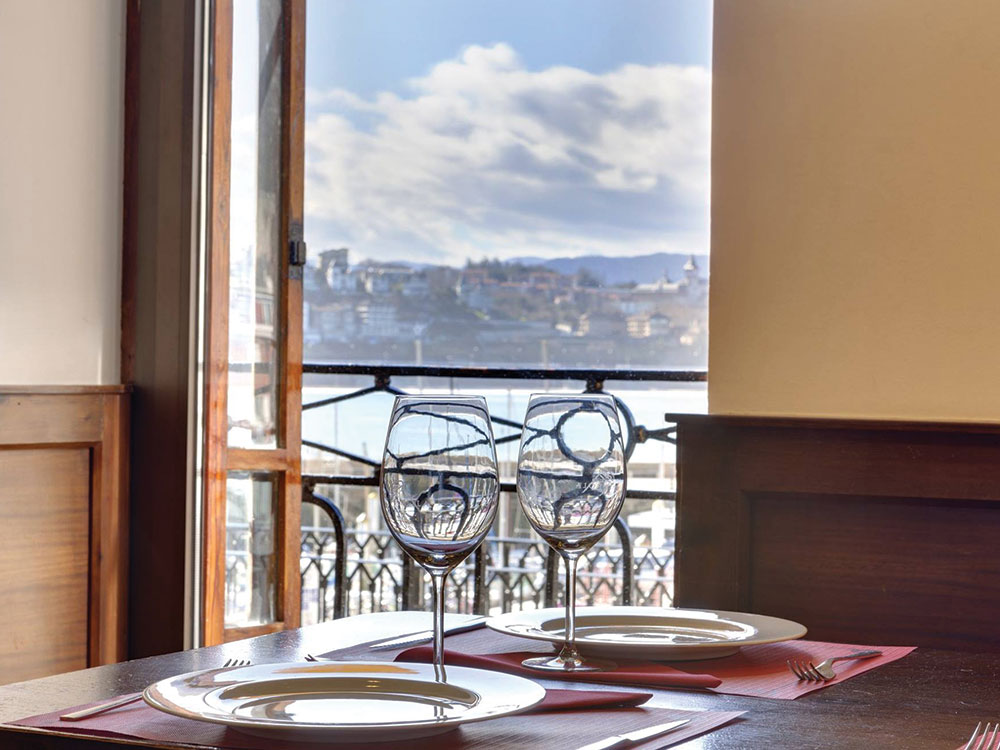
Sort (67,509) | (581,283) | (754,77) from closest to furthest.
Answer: (754,77) < (67,509) < (581,283)

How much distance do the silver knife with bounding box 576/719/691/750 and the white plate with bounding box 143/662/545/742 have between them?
5 centimetres

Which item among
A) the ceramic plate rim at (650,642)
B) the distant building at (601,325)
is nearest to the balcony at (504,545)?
the ceramic plate rim at (650,642)

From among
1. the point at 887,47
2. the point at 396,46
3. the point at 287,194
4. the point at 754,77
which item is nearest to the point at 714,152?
the point at 754,77

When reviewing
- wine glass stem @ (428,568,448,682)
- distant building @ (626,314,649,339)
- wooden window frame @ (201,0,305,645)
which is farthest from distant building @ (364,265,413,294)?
wine glass stem @ (428,568,448,682)

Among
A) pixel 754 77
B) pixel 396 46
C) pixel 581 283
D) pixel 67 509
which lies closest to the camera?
pixel 754 77

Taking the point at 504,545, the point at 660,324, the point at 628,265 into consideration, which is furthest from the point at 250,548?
the point at 628,265

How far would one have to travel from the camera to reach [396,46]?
352 inches

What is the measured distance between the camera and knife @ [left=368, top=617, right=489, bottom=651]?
92 cm

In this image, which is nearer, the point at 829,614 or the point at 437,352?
the point at 829,614

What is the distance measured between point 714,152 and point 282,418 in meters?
1.45

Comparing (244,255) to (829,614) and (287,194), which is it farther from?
(829,614)

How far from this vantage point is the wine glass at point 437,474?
719 millimetres

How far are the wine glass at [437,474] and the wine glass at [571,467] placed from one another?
Answer: 84 mm

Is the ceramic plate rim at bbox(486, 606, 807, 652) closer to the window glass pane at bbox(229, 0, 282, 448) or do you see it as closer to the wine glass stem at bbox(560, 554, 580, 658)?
the wine glass stem at bbox(560, 554, 580, 658)
